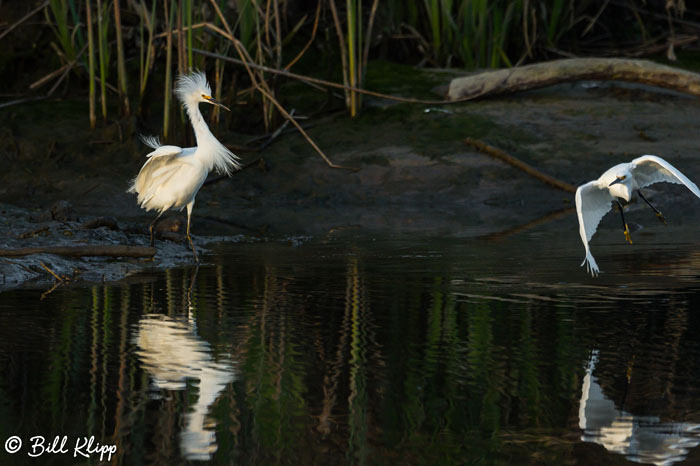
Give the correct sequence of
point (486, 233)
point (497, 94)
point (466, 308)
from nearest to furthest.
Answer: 1. point (466, 308)
2. point (486, 233)
3. point (497, 94)

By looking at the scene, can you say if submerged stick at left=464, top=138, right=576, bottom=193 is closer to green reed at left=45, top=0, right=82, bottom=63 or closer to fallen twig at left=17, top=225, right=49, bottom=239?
green reed at left=45, top=0, right=82, bottom=63

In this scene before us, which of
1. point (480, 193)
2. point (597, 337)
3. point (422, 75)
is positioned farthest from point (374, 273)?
point (422, 75)

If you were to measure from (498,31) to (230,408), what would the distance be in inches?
398

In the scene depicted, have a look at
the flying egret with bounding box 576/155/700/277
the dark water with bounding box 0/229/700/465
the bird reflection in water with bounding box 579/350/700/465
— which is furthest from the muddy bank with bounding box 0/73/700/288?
the bird reflection in water with bounding box 579/350/700/465

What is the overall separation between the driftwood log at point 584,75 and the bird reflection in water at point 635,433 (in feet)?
27.4

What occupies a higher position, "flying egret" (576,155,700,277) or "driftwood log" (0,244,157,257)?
"flying egret" (576,155,700,277)

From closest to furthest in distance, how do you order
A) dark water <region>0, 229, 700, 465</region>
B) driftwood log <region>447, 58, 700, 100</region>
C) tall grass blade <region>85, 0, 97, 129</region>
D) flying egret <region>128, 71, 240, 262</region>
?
dark water <region>0, 229, 700, 465</region> < flying egret <region>128, 71, 240, 262</region> < tall grass blade <region>85, 0, 97, 129</region> < driftwood log <region>447, 58, 700, 100</region>

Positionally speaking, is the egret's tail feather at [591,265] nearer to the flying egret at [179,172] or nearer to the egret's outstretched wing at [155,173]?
the flying egret at [179,172]

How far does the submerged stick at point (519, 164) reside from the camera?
1011 cm

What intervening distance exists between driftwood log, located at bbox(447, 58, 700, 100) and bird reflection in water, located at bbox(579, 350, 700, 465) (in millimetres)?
8364

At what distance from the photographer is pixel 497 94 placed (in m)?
11.9

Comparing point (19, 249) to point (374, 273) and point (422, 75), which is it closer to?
point (374, 273)

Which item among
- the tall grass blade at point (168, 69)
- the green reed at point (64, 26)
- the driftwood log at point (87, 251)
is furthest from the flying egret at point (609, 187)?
the green reed at point (64, 26)

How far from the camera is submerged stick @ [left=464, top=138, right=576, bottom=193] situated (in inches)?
398
